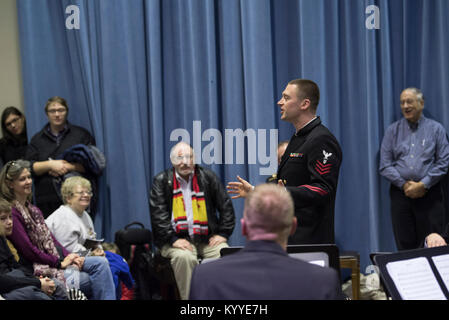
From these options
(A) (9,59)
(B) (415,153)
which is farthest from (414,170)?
(A) (9,59)

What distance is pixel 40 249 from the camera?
367cm

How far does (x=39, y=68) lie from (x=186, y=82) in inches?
52.8

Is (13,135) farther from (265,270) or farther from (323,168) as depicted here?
(265,270)

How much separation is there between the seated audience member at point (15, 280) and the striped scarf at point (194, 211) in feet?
3.64

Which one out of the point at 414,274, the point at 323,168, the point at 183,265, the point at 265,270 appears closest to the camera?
the point at 265,270

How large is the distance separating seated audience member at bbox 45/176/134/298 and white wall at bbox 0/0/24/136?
4.16 ft

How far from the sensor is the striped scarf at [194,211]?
14.2 ft

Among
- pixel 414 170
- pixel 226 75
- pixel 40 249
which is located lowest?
pixel 40 249

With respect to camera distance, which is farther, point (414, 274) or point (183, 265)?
point (183, 265)

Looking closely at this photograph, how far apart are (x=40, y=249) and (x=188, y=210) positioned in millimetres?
1216

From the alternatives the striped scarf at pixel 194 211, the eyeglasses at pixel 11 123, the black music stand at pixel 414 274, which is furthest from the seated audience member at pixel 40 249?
the black music stand at pixel 414 274

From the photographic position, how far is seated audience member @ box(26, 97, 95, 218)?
4.49 meters

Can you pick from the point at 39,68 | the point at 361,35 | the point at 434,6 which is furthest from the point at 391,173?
the point at 39,68

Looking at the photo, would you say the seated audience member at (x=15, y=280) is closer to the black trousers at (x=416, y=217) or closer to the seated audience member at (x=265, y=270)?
the seated audience member at (x=265, y=270)
